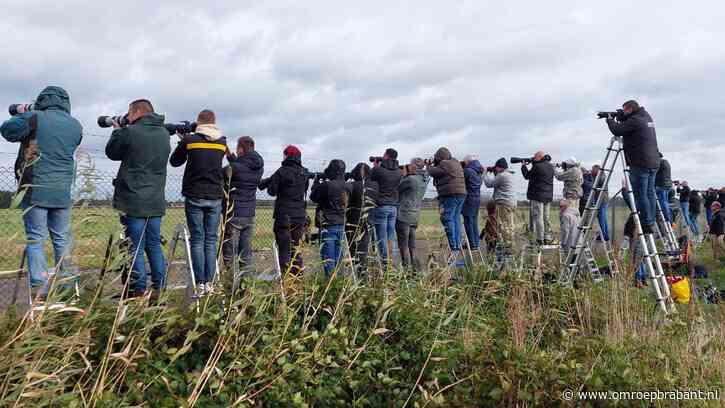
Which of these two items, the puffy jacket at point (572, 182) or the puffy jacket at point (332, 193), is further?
the puffy jacket at point (572, 182)

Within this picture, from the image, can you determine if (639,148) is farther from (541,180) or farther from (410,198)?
(410,198)

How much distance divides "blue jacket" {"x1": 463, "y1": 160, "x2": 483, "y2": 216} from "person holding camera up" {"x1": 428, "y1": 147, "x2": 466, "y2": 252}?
1.02 meters

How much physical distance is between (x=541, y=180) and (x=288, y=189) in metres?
5.28

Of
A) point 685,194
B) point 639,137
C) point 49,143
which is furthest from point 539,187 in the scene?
point 685,194

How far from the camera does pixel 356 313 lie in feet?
14.3

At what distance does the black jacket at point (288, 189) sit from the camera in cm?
763

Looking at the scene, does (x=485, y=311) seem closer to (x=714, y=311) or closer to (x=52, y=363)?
(x=714, y=311)

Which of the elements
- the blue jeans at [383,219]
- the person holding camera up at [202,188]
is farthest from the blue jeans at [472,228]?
the person holding camera up at [202,188]

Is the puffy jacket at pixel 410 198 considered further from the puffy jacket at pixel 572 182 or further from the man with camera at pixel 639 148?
the man with camera at pixel 639 148

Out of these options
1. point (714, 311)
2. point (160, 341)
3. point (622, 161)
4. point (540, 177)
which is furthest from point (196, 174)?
point (540, 177)

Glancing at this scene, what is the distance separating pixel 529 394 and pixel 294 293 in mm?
1728

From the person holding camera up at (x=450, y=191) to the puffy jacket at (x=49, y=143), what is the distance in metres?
5.77

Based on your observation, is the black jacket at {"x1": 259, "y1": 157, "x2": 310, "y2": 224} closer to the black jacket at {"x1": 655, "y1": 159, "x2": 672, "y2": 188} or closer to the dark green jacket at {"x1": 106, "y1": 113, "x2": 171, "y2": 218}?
the dark green jacket at {"x1": 106, "y1": 113, "x2": 171, "y2": 218}

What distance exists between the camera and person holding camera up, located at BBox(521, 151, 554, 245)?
1073 centimetres
